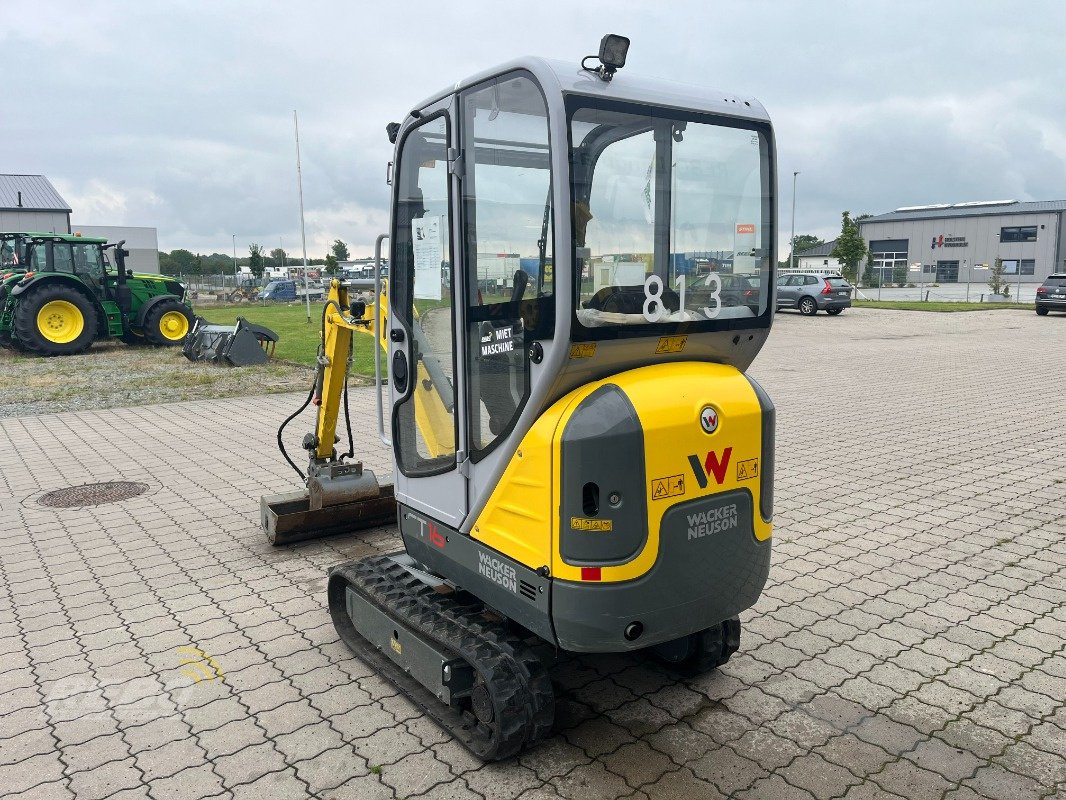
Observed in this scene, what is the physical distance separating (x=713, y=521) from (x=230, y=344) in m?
13.9

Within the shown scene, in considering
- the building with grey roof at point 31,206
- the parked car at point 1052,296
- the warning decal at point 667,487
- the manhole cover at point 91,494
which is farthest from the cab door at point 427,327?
the building with grey roof at point 31,206

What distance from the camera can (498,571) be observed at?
132 inches

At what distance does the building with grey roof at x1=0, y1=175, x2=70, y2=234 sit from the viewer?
4306cm

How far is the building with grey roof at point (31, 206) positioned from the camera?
141ft

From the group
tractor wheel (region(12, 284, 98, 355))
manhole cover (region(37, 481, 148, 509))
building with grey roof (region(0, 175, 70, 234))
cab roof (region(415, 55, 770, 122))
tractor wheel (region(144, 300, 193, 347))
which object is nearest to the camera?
cab roof (region(415, 55, 770, 122))

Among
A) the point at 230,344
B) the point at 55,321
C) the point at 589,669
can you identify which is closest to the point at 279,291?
the point at 55,321

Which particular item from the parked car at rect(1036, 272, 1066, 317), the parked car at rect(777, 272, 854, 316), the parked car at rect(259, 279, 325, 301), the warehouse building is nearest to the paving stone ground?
the parked car at rect(777, 272, 854, 316)

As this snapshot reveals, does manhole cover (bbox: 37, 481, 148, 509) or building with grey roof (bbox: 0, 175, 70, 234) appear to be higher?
building with grey roof (bbox: 0, 175, 70, 234)

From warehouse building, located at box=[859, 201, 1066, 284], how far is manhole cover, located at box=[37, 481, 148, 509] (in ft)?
200

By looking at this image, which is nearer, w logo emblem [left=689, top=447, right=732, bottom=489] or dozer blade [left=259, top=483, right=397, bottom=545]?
w logo emblem [left=689, top=447, right=732, bottom=489]

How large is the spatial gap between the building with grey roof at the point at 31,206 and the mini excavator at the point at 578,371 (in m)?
46.0

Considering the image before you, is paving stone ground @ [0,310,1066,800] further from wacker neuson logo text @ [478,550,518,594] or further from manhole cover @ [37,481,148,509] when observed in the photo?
wacker neuson logo text @ [478,550,518,594]

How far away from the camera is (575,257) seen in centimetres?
291

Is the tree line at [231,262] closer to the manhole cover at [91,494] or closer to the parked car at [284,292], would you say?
the parked car at [284,292]
